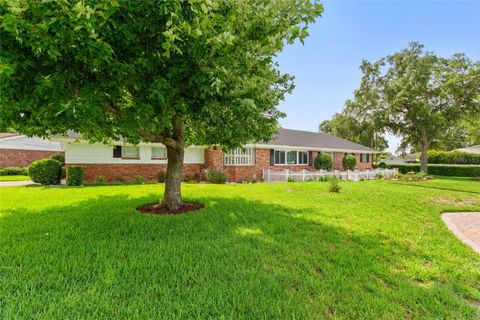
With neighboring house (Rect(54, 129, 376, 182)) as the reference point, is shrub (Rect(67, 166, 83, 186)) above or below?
below

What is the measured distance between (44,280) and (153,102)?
3.07 metres

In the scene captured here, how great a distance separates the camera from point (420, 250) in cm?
469

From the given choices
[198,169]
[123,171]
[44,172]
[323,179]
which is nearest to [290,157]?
[323,179]

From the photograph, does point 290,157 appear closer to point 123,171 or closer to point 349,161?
point 349,161

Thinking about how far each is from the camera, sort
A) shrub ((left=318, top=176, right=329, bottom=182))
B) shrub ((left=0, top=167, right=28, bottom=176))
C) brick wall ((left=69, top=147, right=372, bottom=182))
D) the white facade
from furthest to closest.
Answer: shrub ((left=0, top=167, right=28, bottom=176)), shrub ((left=318, top=176, right=329, bottom=182)), brick wall ((left=69, top=147, right=372, bottom=182)), the white facade

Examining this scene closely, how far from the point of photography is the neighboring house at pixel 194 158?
14.5 metres

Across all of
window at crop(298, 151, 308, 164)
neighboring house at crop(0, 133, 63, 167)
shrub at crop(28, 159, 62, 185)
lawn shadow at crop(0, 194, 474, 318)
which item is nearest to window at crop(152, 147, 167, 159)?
shrub at crop(28, 159, 62, 185)

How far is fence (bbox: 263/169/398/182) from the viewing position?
16984 mm

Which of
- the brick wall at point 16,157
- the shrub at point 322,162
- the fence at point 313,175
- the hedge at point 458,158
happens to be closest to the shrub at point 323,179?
the fence at point 313,175

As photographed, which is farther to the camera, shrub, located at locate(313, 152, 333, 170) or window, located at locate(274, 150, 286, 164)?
shrub, located at locate(313, 152, 333, 170)

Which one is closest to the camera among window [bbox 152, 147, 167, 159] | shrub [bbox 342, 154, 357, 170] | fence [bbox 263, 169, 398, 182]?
window [bbox 152, 147, 167, 159]

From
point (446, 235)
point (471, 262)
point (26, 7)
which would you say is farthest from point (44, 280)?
point (446, 235)

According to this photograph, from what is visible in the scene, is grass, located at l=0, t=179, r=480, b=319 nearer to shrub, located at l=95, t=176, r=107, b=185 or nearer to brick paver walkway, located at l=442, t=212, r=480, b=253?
brick paver walkway, located at l=442, t=212, r=480, b=253

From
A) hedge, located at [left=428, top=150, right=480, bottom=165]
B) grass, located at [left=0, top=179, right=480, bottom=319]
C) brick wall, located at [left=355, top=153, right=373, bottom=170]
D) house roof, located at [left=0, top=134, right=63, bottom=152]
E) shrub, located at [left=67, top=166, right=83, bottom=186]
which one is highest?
house roof, located at [left=0, top=134, right=63, bottom=152]
